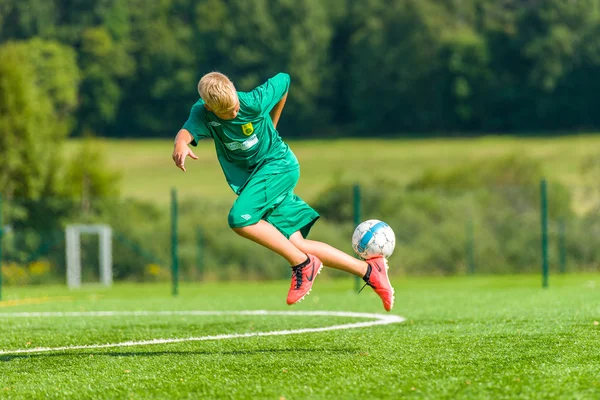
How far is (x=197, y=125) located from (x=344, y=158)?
45.6m

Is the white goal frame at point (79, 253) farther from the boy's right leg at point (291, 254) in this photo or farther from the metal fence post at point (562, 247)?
the boy's right leg at point (291, 254)

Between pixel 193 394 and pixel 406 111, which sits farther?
pixel 406 111

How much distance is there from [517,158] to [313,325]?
26126 millimetres

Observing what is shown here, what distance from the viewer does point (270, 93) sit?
591 cm

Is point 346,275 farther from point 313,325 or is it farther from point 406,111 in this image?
point 406,111

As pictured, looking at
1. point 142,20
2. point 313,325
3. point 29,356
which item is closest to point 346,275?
point 313,325

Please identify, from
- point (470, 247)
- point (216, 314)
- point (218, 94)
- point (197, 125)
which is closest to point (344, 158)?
point (470, 247)

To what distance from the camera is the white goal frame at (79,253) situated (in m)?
21.2

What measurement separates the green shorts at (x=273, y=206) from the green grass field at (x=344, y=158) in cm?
3477

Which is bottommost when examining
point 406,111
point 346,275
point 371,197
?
point 346,275

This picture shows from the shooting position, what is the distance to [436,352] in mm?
5133

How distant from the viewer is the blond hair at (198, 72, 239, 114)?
17.9 feet

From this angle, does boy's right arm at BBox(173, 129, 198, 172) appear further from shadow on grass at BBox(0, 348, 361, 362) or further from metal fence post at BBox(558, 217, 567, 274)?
metal fence post at BBox(558, 217, 567, 274)

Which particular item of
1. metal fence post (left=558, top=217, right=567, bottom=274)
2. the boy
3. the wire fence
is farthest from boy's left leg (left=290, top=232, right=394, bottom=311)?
metal fence post (left=558, top=217, right=567, bottom=274)
